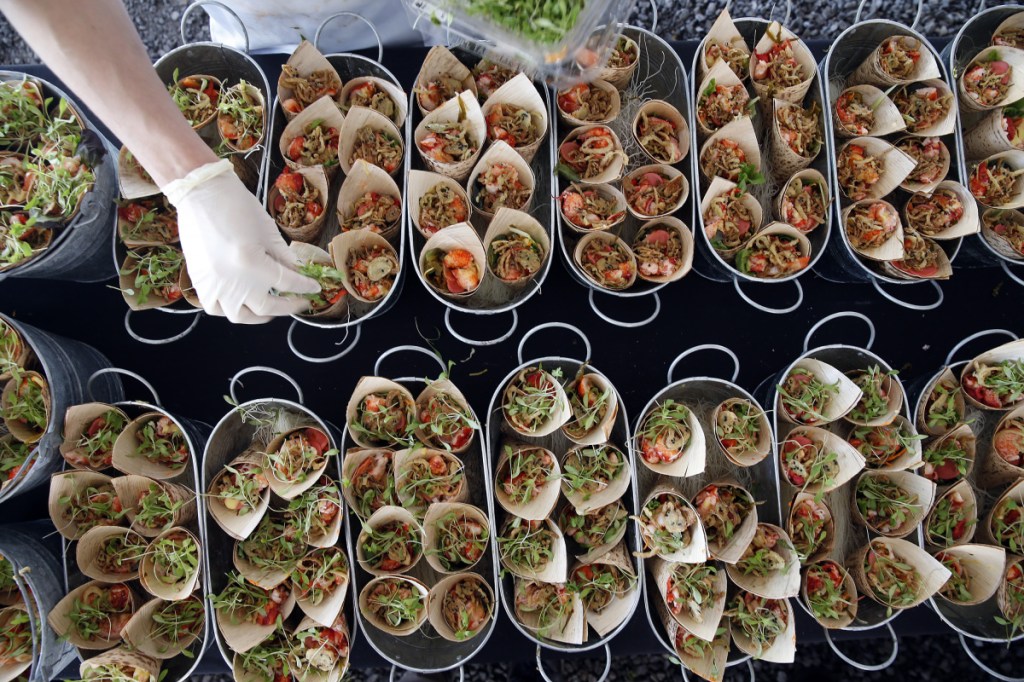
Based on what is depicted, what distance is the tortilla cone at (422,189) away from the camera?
207cm

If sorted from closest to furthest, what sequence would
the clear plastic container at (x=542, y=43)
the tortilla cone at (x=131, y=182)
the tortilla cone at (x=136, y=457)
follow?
1. the clear plastic container at (x=542, y=43)
2. the tortilla cone at (x=136, y=457)
3. the tortilla cone at (x=131, y=182)

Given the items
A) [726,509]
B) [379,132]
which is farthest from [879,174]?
[379,132]

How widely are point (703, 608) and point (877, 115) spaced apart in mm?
1860

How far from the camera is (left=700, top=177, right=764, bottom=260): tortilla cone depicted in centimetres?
210

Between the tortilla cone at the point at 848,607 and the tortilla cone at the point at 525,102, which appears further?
the tortilla cone at the point at 525,102

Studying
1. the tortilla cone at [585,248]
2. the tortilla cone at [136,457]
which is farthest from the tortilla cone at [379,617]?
the tortilla cone at [585,248]

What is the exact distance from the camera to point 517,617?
76.0 inches

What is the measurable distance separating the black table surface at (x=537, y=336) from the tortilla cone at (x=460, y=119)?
38 cm

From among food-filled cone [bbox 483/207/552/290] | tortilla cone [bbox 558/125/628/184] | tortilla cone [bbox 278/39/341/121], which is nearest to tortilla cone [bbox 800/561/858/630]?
food-filled cone [bbox 483/207/552/290]

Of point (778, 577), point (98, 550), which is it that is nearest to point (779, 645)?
point (778, 577)

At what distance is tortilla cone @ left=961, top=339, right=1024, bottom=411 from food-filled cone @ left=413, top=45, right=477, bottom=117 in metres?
1.95

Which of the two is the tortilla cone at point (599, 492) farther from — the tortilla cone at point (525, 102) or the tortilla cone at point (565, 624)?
the tortilla cone at point (525, 102)

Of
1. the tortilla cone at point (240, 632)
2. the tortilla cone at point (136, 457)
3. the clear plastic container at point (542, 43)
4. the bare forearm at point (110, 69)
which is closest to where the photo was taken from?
the bare forearm at point (110, 69)

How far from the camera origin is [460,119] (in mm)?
2197
